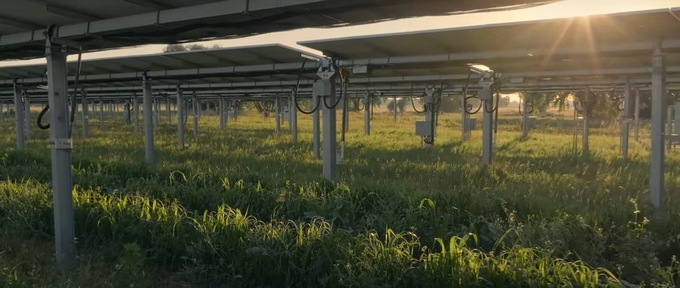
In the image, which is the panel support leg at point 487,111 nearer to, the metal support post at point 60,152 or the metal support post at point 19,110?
the metal support post at point 60,152

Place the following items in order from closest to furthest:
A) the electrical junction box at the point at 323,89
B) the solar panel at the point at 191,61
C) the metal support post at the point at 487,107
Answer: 1. the electrical junction box at the point at 323,89
2. the solar panel at the point at 191,61
3. the metal support post at the point at 487,107

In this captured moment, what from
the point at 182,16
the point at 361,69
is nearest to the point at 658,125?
the point at 361,69

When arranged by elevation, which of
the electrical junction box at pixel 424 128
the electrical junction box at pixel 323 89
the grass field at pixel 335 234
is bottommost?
the grass field at pixel 335 234

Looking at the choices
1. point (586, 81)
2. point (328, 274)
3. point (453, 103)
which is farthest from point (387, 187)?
point (453, 103)

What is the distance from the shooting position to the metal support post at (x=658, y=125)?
6.27 metres

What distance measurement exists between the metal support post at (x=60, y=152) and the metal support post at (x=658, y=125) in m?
6.73

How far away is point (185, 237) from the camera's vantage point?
4.69 metres

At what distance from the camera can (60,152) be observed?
4648 millimetres

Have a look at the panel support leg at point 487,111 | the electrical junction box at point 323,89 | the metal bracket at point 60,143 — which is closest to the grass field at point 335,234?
the metal bracket at point 60,143

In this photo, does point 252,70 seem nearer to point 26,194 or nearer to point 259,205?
point 259,205

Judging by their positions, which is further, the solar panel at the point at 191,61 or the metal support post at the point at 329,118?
the solar panel at the point at 191,61

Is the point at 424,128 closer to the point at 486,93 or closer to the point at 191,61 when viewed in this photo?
the point at 486,93

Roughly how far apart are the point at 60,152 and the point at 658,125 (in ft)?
22.8

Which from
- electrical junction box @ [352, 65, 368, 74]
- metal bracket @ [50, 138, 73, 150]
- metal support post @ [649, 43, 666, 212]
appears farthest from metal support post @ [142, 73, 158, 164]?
metal support post @ [649, 43, 666, 212]
